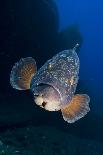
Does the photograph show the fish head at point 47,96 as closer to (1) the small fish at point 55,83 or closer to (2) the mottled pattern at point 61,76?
(1) the small fish at point 55,83

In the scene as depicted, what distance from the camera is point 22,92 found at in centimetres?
1572

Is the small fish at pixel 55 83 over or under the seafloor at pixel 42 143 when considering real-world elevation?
over

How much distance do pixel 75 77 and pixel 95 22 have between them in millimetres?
148817

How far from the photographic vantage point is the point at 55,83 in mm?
4691

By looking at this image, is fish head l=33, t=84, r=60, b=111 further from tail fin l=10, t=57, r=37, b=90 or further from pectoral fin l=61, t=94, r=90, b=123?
tail fin l=10, t=57, r=37, b=90

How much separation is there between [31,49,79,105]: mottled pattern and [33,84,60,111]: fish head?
0.10 meters

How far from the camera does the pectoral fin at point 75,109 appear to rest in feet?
18.5

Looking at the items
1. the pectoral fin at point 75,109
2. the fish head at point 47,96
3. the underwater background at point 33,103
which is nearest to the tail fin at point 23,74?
the pectoral fin at point 75,109

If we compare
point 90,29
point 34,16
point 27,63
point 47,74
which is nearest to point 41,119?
point 34,16

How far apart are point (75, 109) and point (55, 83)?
4.01ft

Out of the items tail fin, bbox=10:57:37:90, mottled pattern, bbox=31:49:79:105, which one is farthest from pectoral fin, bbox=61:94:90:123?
tail fin, bbox=10:57:37:90

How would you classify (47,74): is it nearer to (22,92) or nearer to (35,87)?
(35,87)

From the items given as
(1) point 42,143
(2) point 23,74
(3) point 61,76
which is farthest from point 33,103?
(3) point 61,76

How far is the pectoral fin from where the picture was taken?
5633 mm
